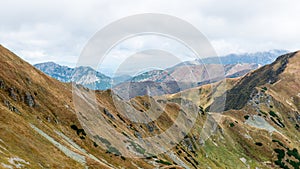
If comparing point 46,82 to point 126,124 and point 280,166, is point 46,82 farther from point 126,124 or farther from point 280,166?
point 280,166

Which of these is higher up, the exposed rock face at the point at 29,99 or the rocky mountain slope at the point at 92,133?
the exposed rock face at the point at 29,99

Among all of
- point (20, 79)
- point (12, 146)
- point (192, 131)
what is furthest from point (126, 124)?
point (12, 146)

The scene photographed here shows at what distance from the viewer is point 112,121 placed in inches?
4870

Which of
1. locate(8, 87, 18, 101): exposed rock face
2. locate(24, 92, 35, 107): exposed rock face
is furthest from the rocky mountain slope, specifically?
locate(24, 92, 35, 107): exposed rock face

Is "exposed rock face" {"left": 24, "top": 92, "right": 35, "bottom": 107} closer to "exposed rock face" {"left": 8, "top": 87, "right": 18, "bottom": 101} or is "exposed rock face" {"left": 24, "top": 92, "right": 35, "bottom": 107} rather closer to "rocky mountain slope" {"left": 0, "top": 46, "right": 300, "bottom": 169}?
"rocky mountain slope" {"left": 0, "top": 46, "right": 300, "bottom": 169}

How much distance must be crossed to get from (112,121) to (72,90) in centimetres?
2354

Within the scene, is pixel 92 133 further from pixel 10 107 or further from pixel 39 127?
pixel 10 107

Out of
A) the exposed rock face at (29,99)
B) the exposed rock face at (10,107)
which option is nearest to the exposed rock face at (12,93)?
the exposed rock face at (29,99)

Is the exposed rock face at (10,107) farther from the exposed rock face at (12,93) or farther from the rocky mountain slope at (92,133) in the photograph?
the exposed rock face at (12,93)

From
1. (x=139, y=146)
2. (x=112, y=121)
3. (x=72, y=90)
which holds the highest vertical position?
(x=72, y=90)

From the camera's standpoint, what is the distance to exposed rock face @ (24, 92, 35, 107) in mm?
92419

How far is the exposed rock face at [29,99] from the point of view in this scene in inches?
3639

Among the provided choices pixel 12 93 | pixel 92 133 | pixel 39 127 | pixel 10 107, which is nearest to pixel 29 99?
pixel 12 93

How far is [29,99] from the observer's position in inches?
3681
